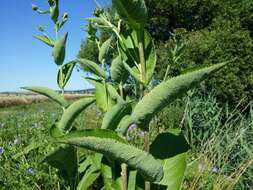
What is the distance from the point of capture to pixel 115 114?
192cm

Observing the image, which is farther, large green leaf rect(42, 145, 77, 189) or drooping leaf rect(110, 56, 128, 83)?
large green leaf rect(42, 145, 77, 189)

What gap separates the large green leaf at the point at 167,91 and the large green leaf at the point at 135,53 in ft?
0.58

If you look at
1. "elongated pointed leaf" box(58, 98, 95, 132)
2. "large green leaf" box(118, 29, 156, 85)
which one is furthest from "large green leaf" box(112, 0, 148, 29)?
"elongated pointed leaf" box(58, 98, 95, 132)

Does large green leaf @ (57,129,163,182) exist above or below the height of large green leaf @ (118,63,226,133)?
below

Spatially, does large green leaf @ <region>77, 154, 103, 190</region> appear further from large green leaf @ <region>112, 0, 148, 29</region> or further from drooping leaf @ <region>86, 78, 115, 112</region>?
large green leaf @ <region>112, 0, 148, 29</region>

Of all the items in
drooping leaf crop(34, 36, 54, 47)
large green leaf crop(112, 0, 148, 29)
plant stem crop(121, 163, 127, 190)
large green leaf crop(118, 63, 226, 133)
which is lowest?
plant stem crop(121, 163, 127, 190)

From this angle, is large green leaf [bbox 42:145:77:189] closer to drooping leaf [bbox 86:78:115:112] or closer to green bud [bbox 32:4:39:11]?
drooping leaf [bbox 86:78:115:112]

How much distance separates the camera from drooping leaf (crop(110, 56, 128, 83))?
6.84 feet

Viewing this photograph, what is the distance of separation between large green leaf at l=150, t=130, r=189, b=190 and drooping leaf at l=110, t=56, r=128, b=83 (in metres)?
0.39

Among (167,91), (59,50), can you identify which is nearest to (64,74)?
(59,50)

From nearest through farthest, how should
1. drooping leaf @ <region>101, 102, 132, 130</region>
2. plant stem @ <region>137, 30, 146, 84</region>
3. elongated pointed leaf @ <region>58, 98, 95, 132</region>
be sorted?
plant stem @ <region>137, 30, 146, 84</region> → drooping leaf @ <region>101, 102, 132, 130</region> → elongated pointed leaf @ <region>58, 98, 95, 132</region>

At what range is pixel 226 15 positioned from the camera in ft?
44.6

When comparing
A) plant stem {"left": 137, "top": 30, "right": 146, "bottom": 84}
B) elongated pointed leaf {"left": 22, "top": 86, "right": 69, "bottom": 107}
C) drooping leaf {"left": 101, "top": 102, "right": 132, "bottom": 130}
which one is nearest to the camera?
plant stem {"left": 137, "top": 30, "right": 146, "bottom": 84}

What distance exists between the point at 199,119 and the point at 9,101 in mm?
37249
